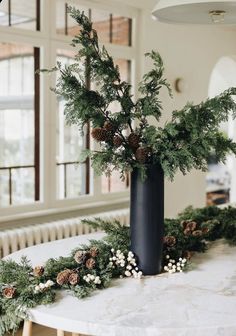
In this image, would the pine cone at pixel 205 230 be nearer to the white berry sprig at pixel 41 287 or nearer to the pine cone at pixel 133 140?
the pine cone at pixel 133 140

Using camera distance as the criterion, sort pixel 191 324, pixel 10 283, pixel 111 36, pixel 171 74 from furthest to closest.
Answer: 1. pixel 171 74
2. pixel 111 36
3. pixel 10 283
4. pixel 191 324

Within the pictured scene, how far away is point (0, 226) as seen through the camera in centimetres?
387

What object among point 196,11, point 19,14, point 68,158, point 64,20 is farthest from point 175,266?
point 64,20

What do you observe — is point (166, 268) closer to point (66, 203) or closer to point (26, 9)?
point (66, 203)

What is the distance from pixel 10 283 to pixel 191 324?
691 millimetres

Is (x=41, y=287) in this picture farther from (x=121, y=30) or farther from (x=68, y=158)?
(x=121, y=30)

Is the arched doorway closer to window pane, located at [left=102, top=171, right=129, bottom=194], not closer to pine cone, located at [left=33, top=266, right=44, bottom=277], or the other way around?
window pane, located at [left=102, top=171, right=129, bottom=194]

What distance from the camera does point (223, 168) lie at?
26.3 feet

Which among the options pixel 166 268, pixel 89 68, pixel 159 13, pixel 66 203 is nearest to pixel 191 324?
pixel 166 268

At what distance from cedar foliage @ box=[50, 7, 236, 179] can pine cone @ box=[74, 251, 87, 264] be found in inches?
13.4

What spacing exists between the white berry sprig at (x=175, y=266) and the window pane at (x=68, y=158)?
2.22 m

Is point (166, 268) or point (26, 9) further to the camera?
point (26, 9)

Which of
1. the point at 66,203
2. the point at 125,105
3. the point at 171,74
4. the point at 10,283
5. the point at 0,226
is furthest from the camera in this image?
the point at 171,74

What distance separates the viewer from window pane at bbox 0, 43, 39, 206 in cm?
397
